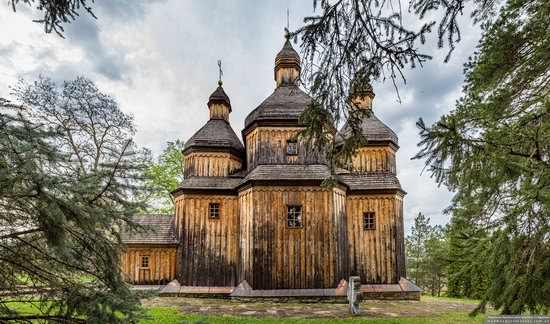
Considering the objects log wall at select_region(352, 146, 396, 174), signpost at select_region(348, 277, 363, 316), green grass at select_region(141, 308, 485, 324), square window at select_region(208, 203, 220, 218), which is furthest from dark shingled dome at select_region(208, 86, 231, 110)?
signpost at select_region(348, 277, 363, 316)

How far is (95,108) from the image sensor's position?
755 inches

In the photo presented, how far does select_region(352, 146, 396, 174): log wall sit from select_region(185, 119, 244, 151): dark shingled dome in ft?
19.5

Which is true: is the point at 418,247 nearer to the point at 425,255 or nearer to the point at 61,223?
the point at 425,255

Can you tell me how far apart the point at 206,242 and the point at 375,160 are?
28.7 feet

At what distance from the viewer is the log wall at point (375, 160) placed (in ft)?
49.1

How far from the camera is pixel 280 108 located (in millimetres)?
13797

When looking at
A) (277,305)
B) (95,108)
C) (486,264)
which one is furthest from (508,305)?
(95,108)

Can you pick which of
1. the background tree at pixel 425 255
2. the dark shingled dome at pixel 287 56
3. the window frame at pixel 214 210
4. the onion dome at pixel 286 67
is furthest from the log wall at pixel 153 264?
the background tree at pixel 425 255

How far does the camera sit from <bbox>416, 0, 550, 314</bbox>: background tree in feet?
12.1

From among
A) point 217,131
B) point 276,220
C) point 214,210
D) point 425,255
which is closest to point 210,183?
point 214,210

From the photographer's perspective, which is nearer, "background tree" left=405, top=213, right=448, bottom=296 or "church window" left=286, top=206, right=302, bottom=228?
"church window" left=286, top=206, right=302, bottom=228

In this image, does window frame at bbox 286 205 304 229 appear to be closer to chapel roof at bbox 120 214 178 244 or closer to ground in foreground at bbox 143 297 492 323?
ground in foreground at bbox 143 297 492 323

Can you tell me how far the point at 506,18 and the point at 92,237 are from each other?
6.80 metres

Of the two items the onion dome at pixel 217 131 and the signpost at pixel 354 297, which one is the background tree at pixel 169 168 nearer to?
the onion dome at pixel 217 131
